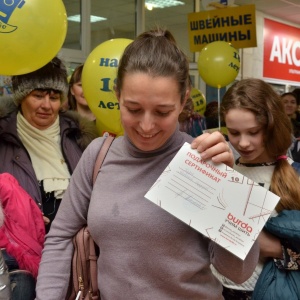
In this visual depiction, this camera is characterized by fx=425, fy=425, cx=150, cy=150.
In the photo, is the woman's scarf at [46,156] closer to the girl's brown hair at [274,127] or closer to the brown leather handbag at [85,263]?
the brown leather handbag at [85,263]

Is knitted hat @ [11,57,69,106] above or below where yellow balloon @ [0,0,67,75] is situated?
below

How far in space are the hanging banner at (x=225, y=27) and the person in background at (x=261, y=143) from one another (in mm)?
3744

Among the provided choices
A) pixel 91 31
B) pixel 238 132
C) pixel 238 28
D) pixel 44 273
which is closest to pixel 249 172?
pixel 238 132

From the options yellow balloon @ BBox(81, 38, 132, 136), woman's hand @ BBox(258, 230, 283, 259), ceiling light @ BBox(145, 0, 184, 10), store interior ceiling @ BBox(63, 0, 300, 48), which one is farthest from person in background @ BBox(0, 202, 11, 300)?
ceiling light @ BBox(145, 0, 184, 10)

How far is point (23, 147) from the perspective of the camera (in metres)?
1.82

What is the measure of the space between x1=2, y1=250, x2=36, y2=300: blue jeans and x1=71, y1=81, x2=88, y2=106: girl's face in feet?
4.89

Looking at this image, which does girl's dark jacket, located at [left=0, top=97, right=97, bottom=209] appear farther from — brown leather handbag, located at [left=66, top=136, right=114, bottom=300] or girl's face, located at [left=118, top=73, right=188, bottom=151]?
girl's face, located at [left=118, top=73, right=188, bottom=151]

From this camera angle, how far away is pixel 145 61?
1021 mm

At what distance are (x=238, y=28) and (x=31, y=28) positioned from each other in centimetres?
383

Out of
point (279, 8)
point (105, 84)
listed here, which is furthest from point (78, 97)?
point (279, 8)

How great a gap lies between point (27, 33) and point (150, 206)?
1.12 metres

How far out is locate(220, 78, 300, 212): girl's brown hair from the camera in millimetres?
1435

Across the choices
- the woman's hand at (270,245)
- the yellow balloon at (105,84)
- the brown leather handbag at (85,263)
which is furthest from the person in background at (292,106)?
the brown leather handbag at (85,263)

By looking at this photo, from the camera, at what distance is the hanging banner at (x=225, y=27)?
5078mm
